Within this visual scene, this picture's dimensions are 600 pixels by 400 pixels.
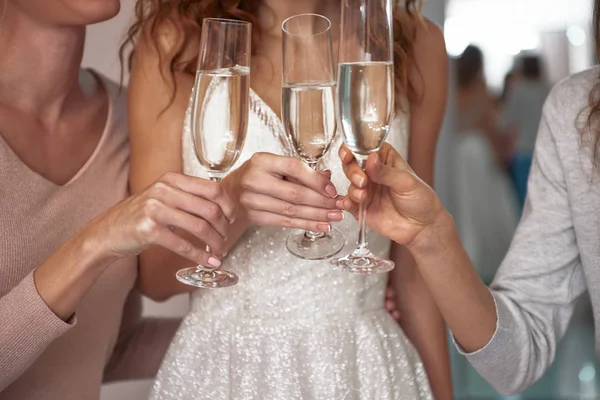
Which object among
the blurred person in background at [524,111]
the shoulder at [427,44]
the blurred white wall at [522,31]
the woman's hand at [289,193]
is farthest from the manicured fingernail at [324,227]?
the blurred white wall at [522,31]

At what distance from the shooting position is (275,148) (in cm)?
168

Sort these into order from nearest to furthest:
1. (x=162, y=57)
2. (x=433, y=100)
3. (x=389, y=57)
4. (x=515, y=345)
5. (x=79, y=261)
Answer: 1. (x=389, y=57)
2. (x=79, y=261)
3. (x=515, y=345)
4. (x=162, y=57)
5. (x=433, y=100)

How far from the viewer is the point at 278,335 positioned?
1660mm

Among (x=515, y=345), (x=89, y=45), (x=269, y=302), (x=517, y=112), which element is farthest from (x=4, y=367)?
(x=517, y=112)

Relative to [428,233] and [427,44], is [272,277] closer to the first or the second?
[428,233]

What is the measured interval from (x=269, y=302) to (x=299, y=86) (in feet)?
Answer: 1.85

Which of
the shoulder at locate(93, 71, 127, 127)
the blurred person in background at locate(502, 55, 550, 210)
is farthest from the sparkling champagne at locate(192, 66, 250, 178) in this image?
the blurred person in background at locate(502, 55, 550, 210)

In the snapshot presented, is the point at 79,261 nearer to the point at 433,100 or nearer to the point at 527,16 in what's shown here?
the point at 433,100

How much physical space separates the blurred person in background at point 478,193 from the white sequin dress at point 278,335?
11.7ft

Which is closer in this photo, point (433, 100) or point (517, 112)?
A: point (433, 100)

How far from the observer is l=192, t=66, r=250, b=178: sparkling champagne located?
124cm

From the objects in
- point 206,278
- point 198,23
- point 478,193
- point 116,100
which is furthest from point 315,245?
point 478,193

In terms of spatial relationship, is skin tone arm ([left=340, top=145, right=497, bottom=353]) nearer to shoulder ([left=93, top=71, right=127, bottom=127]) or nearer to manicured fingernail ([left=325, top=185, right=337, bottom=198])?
manicured fingernail ([left=325, top=185, right=337, bottom=198])

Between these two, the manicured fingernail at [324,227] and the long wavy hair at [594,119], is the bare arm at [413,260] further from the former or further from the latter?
the manicured fingernail at [324,227]
